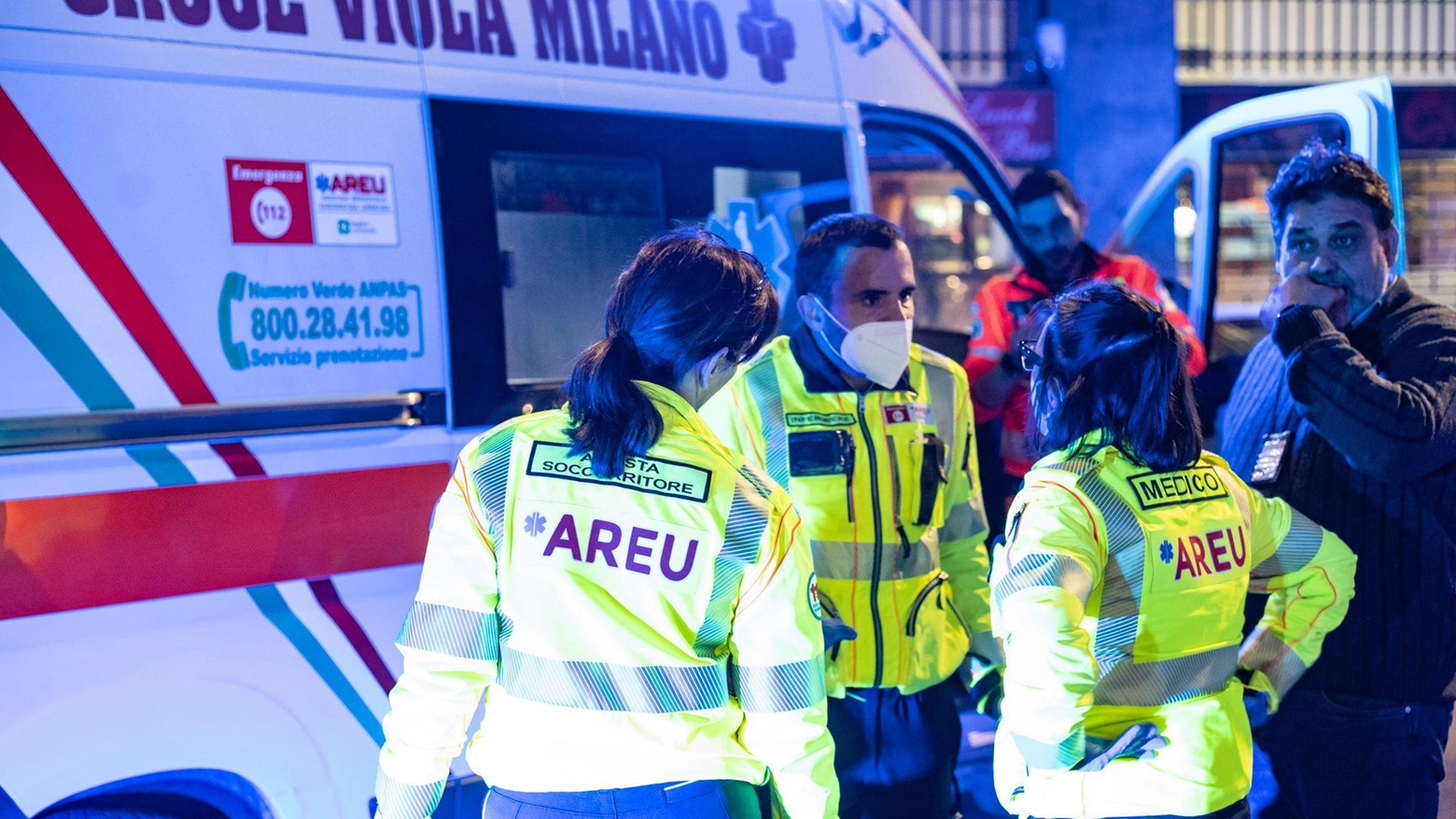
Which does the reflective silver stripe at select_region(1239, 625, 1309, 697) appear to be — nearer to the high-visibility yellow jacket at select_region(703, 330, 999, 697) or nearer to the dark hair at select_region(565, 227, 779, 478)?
the high-visibility yellow jacket at select_region(703, 330, 999, 697)

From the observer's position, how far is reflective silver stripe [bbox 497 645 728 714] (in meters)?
1.64

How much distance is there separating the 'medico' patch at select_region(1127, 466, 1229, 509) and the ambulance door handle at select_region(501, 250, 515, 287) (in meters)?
1.52

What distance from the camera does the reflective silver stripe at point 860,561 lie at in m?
2.32

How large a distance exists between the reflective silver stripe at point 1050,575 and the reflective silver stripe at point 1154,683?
19 cm

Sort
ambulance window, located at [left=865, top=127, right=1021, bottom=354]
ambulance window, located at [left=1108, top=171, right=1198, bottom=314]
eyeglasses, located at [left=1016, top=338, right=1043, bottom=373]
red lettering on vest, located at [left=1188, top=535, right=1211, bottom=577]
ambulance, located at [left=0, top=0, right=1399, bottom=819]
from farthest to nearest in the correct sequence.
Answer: ambulance window, located at [left=865, top=127, right=1021, bottom=354] → ambulance window, located at [left=1108, top=171, right=1198, bottom=314] → ambulance, located at [left=0, top=0, right=1399, bottom=819] → eyeglasses, located at [left=1016, top=338, right=1043, bottom=373] → red lettering on vest, located at [left=1188, top=535, right=1211, bottom=577]

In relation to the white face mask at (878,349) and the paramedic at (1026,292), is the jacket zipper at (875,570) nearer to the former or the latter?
the white face mask at (878,349)

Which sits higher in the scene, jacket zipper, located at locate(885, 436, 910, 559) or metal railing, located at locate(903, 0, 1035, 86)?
metal railing, located at locate(903, 0, 1035, 86)

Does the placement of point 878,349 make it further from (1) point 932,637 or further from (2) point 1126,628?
(2) point 1126,628

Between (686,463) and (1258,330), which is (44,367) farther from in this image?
(1258,330)

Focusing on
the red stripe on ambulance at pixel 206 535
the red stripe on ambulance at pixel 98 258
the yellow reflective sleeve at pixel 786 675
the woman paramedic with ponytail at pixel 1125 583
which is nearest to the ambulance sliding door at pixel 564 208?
the red stripe on ambulance at pixel 206 535

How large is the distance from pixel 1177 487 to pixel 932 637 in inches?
26.1

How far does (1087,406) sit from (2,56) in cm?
203

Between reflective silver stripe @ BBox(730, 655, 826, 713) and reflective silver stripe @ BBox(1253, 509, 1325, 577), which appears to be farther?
reflective silver stripe @ BBox(1253, 509, 1325, 577)

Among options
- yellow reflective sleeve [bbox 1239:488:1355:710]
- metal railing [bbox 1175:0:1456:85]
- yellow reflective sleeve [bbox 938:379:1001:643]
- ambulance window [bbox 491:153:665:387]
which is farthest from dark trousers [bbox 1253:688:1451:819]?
metal railing [bbox 1175:0:1456:85]
